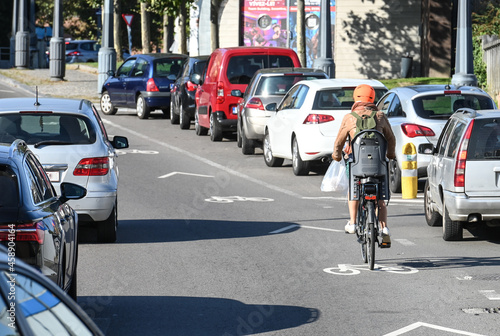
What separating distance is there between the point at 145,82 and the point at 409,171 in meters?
14.2

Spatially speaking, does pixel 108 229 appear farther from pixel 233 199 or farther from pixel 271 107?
pixel 271 107

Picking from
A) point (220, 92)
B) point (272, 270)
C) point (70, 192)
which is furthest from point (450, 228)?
point (220, 92)

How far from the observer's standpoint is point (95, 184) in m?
11.2

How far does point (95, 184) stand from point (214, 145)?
12.1 meters

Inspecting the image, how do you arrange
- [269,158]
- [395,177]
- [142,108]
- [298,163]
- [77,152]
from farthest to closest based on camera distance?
[142,108] → [269,158] → [298,163] → [395,177] → [77,152]

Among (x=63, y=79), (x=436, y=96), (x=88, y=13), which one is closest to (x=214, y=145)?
(x=436, y=96)

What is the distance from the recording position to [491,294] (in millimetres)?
8766

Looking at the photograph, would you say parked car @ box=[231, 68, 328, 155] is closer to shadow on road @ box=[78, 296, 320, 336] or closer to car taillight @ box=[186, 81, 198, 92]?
car taillight @ box=[186, 81, 198, 92]

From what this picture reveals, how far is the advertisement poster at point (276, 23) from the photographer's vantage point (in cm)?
4341

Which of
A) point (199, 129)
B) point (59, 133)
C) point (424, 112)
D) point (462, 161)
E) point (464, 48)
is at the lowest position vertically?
point (462, 161)

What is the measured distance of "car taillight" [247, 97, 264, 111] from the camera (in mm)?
20641

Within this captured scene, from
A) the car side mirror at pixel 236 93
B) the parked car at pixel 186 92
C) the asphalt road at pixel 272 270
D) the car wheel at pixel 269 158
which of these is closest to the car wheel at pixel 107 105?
the parked car at pixel 186 92

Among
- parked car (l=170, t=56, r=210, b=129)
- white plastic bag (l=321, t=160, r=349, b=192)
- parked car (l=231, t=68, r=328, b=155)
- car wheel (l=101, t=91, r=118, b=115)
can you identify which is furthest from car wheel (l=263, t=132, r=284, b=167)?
car wheel (l=101, t=91, r=118, b=115)

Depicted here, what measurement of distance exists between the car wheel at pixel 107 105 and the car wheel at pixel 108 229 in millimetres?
18876
